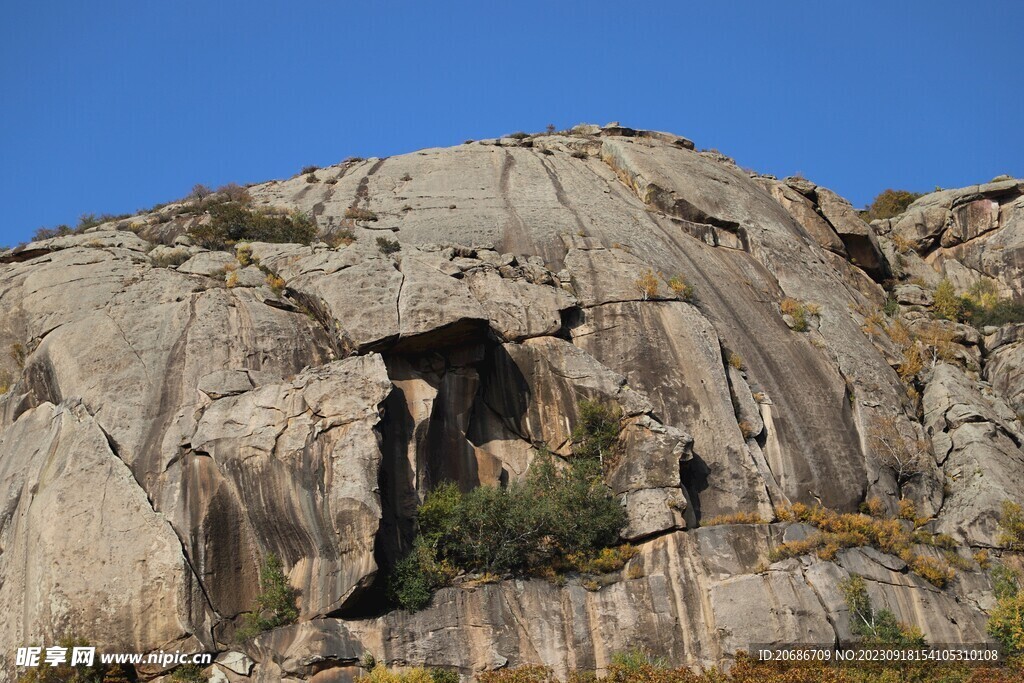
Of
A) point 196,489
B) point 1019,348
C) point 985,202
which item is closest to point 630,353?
point 196,489

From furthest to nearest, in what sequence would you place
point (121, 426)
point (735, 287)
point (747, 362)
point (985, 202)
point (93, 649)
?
point (985, 202) → point (735, 287) → point (747, 362) → point (121, 426) → point (93, 649)

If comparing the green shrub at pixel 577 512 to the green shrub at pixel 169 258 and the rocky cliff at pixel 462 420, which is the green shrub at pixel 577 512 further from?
the green shrub at pixel 169 258

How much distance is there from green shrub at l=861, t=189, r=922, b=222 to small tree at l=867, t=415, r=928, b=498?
87.1 ft

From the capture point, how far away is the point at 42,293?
1172 inches

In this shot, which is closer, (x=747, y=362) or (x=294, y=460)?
(x=294, y=460)

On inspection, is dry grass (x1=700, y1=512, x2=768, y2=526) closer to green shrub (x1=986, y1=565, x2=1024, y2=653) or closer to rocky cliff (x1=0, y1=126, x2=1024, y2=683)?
rocky cliff (x1=0, y1=126, x2=1024, y2=683)

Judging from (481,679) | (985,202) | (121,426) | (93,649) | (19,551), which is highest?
(985,202)

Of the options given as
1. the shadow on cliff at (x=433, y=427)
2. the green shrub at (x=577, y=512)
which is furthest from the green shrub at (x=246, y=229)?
the green shrub at (x=577, y=512)

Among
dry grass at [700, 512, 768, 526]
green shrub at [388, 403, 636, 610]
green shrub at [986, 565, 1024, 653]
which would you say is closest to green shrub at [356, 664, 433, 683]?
green shrub at [388, 403, 636, 610]

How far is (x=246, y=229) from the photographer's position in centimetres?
3491

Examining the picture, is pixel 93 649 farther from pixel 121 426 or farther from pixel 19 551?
pixel 121 426

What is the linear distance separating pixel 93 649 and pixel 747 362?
18.4 m

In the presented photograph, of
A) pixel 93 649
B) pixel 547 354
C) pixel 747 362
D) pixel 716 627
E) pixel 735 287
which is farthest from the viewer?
pixel 735 287

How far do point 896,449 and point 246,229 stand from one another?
20591mm
